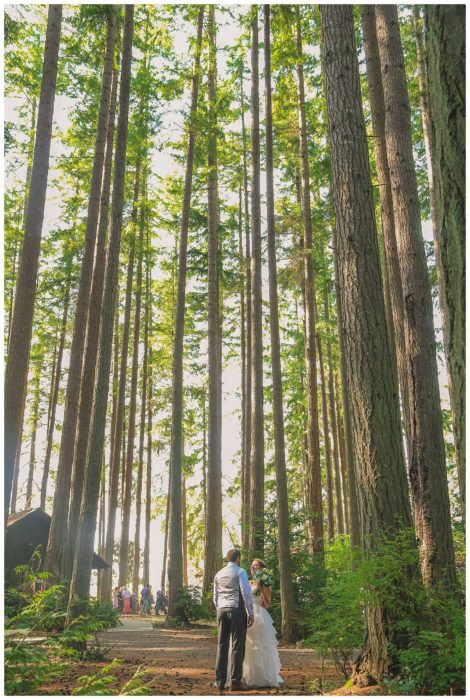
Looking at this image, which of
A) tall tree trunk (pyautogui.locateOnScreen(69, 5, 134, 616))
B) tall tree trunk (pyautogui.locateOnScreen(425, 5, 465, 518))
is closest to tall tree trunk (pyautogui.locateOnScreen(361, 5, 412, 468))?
tall tree trunk (pyautogui.locateOnScreen(69, 5, 134, 616))

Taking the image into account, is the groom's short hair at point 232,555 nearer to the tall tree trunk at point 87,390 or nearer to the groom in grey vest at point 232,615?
the groom in grey vest at point 232,615

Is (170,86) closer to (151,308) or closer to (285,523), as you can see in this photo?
(285,523)

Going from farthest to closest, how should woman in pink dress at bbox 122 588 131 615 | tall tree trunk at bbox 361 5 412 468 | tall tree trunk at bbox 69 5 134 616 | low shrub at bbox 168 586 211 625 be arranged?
woman in pink dress at bbox 122 588 131 615
low shrub at bbox 168 586 211 625
tall tree trunk at bbox 361 5 412 468
tall tree trunk at bbox 69 5 134 616

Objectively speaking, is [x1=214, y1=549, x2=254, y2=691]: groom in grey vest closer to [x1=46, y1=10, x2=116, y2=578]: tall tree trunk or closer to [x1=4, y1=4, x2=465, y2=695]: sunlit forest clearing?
[x1=4, y1=4, x2=465, y2=695]: sunlit forest clearing

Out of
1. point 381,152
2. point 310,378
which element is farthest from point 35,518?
point 381,152

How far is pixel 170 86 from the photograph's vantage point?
52.2 feet

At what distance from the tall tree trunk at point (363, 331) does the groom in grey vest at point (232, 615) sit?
226 centimetres

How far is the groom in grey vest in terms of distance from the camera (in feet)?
24.7

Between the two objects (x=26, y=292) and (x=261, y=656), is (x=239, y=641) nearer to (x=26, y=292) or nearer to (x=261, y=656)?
(x=261, y=656)

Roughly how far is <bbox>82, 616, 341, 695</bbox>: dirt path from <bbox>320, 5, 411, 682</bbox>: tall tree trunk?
2.09 meters

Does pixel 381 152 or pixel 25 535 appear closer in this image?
pixel 381 152

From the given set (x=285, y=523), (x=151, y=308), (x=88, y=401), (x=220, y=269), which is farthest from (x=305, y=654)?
(x=151, y=308)

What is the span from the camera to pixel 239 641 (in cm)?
755

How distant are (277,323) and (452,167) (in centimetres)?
1104
